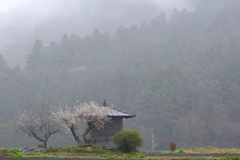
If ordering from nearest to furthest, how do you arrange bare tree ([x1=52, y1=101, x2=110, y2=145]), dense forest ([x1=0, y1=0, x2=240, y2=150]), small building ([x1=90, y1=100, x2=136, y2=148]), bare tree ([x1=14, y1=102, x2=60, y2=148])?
bare tree ([x1=52, y1=101, x2=110, y2=145]), bare tree ([x1=14, y1=102, x2=60, y2=148]), small building ([x1=90, y1=100, x2=136, y2=148]), dense forest ([x1=0, y1=0, x2=240, y2=150])

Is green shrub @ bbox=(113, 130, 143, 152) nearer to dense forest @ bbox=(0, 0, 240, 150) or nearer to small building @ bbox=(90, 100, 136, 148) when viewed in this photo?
small building @ bbox=(90, 100, 136, 148)

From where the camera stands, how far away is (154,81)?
281 feet

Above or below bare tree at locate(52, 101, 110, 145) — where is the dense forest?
above

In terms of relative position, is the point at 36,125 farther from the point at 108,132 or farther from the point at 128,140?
the point at 128,140

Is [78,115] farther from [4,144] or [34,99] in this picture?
[34,99]

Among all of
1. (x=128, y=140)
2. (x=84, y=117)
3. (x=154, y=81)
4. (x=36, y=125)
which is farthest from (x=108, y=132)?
(x=154, y=81)

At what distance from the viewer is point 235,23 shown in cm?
11500

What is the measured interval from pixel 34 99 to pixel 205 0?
298 ft

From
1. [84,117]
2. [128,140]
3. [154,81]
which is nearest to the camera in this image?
[128,140]

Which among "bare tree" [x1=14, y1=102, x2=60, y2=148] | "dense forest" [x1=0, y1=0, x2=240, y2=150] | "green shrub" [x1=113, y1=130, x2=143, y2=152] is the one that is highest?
"dense forest" [x1=0, y1=0, x2=240, y2=150]

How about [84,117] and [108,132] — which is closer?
[84,117]

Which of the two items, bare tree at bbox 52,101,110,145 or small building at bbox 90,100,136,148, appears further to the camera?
small building at bbox 90,100,136,148

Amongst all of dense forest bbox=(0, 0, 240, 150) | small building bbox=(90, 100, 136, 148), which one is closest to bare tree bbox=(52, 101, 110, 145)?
small building bbox=(90, 100, 136, 148)

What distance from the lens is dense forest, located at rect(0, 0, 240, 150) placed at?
242 feet
